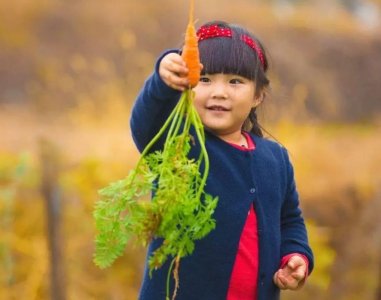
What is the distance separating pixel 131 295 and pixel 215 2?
7.39 m

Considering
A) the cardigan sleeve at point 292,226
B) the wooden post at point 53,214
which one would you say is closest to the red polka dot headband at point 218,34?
the cardigan sleeve at point 292,226

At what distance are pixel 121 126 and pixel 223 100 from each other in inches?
188

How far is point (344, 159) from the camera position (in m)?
8.27

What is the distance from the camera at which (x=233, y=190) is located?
268 cm

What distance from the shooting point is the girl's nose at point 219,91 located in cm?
262

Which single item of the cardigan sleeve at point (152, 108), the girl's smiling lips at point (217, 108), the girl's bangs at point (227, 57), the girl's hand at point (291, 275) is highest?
the girl's bangs at point (227, 57)

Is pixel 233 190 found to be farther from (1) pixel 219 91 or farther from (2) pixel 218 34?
(2) pixel 218 34

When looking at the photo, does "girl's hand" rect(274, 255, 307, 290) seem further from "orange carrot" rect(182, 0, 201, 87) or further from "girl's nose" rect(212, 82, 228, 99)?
"orange carrot" rect(182, 0, 201, 87)

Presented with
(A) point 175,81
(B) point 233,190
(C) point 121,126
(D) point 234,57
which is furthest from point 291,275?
(C) point 121,126

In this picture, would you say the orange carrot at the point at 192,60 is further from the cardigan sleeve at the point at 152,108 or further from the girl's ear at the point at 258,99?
the girl's ear at the point at 258,99

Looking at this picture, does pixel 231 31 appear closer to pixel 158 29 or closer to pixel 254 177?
pixel 254 177

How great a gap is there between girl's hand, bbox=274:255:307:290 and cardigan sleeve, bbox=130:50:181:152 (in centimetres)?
57

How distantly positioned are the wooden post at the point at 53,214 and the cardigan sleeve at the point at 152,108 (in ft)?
8.03

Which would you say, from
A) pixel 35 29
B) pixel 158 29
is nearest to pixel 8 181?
pixel 158 29
